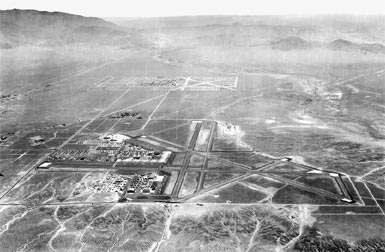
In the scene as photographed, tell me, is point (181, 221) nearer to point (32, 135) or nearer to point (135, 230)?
point (135, 230)

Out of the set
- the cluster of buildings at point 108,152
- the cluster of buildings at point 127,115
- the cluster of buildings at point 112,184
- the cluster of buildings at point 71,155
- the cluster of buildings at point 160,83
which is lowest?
the cluster of buildings at point 112,184

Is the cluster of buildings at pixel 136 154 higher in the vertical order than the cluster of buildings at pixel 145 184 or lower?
higher

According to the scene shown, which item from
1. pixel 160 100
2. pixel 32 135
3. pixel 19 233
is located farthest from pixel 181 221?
pixel 160 100

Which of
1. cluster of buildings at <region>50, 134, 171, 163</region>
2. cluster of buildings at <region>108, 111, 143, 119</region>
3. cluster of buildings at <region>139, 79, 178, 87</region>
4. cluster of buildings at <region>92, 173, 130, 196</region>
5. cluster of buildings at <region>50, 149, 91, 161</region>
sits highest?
cluster of buildings at <region>139, 79, 178, 87</region>

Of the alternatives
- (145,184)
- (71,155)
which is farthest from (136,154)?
(145,184)

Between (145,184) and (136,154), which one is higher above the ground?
(136,154)

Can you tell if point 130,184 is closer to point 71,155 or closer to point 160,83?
point 71,155

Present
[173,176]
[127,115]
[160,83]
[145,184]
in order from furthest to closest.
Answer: [160,83], [127,115], [173,176], [145,184]

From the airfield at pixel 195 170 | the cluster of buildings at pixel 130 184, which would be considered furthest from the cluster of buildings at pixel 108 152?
the cluster of buildings at pixel 130 184

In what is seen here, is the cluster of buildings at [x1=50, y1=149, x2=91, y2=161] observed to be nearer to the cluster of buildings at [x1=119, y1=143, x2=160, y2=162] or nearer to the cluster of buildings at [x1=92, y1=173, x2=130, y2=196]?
the cluster of buildings at [x1=119, y1=143, x2=160, y2=162]

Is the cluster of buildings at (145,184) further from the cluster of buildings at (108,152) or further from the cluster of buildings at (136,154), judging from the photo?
the cluster of buildings at (136,154)

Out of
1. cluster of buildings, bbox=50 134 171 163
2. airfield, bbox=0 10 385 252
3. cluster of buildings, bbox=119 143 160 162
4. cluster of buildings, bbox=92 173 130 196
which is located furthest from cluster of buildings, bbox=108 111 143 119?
cluster of buildings, bbox=92 173 130 196
